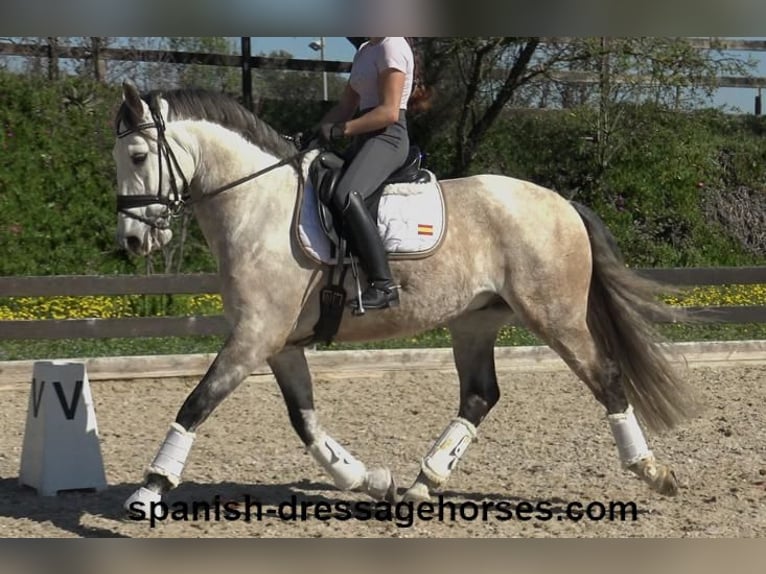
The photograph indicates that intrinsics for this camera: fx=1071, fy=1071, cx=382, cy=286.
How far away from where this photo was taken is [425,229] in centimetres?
489

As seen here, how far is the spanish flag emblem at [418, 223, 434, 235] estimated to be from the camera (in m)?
4.88

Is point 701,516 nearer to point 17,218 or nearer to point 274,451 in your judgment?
point 274,451

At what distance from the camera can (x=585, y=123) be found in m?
14.5

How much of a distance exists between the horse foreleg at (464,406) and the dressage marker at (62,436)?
5.27 ft

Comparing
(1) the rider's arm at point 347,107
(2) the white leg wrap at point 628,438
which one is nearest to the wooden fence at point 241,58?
(1) the rider's arm at point 347,107

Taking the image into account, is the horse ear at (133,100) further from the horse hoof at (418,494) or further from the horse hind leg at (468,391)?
the horse hoof at (418,494)

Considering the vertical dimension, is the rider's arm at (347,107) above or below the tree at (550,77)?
below

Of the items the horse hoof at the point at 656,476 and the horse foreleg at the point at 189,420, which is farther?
the horse hoof at the point at 656,476

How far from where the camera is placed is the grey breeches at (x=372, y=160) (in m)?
4.77

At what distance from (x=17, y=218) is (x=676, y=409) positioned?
28.1 ft

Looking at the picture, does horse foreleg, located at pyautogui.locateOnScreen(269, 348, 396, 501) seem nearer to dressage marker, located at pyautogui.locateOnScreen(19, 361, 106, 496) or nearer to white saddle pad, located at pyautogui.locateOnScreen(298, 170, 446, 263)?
white saddle pad, located at pyautogui.locateOnScreen(298, 170, 446, 263)

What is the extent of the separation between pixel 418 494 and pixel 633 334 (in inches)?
51.1

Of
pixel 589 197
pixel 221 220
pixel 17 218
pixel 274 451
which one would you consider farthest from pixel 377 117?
pixel 589 197
